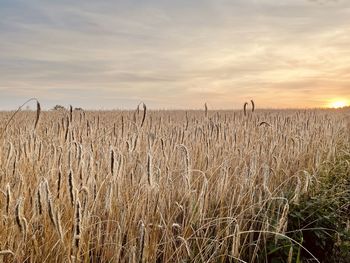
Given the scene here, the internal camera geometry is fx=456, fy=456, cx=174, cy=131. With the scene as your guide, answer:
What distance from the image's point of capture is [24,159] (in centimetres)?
358

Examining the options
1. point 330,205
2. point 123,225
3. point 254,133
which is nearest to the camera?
point 123,225

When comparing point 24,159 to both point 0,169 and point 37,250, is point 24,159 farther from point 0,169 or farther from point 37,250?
point 37,250

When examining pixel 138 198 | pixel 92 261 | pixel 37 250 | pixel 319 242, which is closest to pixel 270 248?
pixel 319 242

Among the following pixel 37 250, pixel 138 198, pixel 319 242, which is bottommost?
pixel 319 242

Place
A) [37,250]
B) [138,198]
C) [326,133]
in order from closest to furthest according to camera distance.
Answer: [37,250] < [138,198] < [326,133]

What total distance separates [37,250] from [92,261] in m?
0.40

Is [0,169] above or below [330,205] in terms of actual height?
above

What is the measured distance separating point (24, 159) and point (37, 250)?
3.85 ft

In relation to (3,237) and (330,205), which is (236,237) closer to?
(3,237)

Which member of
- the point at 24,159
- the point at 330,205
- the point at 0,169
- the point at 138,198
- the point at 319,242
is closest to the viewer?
the point at 138,198

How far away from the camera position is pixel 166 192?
3426 mm

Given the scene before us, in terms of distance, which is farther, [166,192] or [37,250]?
[166,192]

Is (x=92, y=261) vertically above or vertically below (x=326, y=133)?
below

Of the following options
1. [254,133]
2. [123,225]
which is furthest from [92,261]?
[254,133]
